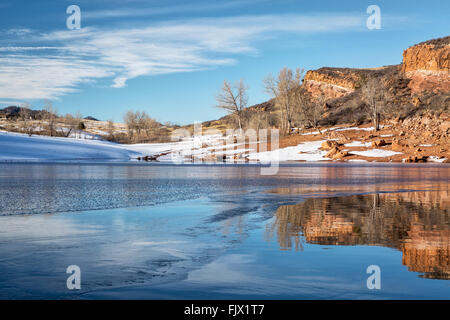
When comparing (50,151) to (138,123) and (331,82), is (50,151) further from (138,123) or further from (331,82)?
(331,82)

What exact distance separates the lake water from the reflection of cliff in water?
20 millimetres

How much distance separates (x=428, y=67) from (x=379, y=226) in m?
87.2

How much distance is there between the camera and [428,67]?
8562 cm

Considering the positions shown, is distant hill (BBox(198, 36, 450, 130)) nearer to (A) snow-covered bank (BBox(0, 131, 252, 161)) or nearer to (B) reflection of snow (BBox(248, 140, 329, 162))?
(A) snow-covered bank (BBox(0, 131, 252, 161))

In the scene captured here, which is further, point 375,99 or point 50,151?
point 50,151

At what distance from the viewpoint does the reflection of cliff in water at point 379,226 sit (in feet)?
20.5

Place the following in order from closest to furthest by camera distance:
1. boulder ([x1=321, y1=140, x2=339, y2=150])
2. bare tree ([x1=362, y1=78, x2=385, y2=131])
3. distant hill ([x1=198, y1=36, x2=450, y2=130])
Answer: boulder ([x1=321, y1=140, x2=339, y2=150]), bare tree ([x1=362, y1=78, x2=385, y2=131]), distant hill ([x1=198, y1=36, x2=450, y2=130])

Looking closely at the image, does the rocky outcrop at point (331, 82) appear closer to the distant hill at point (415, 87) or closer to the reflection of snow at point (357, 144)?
the distant hill at point (415, 87)

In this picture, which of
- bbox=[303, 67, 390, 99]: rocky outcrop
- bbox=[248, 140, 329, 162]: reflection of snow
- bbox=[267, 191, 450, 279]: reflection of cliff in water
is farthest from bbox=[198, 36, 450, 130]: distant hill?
bbox=[267, 191, 450, 279]: reflection of cliff in water

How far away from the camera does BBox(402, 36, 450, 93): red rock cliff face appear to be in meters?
80.9

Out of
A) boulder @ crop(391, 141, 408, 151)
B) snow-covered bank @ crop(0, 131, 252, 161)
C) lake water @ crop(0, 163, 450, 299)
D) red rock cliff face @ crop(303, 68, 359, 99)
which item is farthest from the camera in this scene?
red rock cliff face @ crop(303, 68, 359, 99)

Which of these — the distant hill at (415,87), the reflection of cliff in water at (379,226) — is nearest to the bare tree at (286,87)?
the distant hill at (415,87)

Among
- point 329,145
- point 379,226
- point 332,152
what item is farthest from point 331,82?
point 379,226
